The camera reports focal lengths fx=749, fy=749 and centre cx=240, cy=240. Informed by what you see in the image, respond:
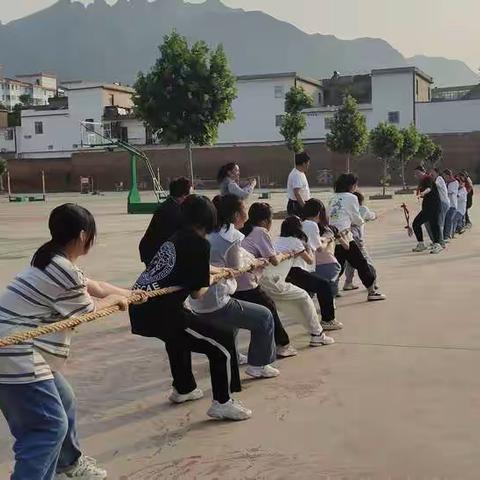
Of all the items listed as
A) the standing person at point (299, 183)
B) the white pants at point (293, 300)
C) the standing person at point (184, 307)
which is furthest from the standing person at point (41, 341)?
the standing person at point (299, 183)

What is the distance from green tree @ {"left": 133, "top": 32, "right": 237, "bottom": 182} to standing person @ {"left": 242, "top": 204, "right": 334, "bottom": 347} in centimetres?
1498

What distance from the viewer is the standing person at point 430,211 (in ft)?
40.4

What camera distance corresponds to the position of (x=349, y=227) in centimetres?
801

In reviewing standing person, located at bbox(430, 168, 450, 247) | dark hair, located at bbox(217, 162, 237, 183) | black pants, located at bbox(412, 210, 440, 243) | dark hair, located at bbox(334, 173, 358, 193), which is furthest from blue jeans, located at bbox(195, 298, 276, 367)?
standing person, located at bbox(430, 168, 450, 247)

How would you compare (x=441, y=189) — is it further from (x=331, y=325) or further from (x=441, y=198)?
(x=331, y=325)

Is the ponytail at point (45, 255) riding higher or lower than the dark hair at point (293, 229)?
higher

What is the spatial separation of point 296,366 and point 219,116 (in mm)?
16296

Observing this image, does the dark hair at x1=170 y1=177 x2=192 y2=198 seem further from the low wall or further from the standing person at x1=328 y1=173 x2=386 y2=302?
the low wall

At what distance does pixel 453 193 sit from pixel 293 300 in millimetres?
9482

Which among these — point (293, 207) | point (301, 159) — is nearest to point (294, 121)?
point (293, 207)

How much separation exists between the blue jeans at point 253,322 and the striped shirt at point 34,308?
64.8 inches

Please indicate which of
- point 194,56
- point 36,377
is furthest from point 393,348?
point 194,56

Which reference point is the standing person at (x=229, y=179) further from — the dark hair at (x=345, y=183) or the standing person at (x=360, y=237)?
the standing person at (x=360, y=237)

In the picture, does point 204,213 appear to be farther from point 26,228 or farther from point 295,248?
point 26,228
